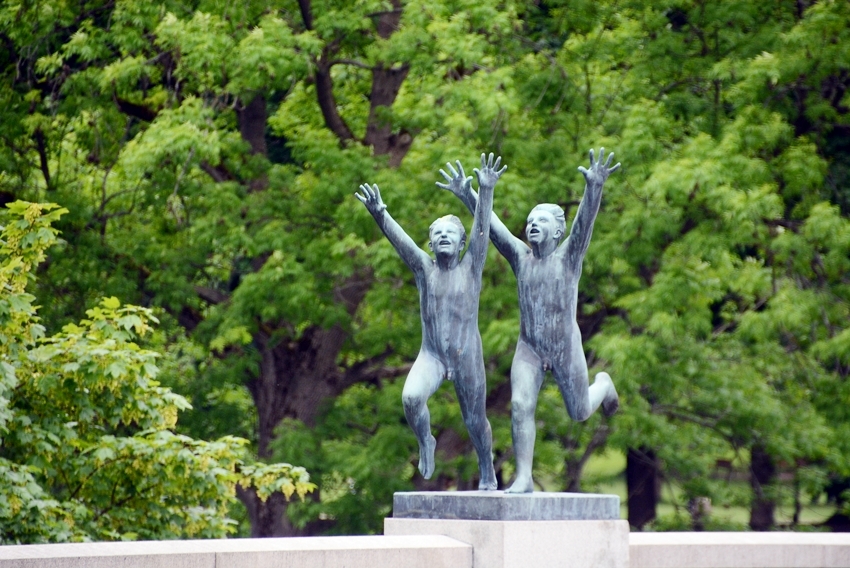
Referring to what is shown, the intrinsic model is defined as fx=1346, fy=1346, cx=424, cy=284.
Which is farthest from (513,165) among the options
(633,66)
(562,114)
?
(633,66)

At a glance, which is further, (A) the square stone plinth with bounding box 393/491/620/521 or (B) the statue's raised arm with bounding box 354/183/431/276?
(B) the statue's raised arm with bounding box 354/183/431/276

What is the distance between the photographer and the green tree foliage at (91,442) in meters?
9.95

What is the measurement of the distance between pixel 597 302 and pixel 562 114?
2.34 m

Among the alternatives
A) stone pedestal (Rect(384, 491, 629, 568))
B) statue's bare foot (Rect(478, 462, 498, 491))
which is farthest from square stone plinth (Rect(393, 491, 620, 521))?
statue's bare foot (Rect(478, 462, 498, 491))

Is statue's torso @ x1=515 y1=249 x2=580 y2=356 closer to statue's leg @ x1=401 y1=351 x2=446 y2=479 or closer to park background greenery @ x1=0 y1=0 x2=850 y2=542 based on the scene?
statue's leg @ x1=401 y1=351 x2=446 y2=479

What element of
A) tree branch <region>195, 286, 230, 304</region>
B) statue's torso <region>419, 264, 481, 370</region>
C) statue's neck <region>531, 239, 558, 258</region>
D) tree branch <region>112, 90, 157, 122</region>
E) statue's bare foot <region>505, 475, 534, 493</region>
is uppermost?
tree branch <region>112, 90, 157, 122</region>

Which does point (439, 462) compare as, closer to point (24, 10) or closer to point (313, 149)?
point (313, 149)

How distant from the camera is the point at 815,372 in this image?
56.5 feet

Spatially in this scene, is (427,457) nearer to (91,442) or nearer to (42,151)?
(91,442)

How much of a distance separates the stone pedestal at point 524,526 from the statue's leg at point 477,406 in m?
0.33

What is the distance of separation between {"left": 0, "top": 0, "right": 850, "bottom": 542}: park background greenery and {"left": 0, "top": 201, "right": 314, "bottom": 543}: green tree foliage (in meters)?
2.89

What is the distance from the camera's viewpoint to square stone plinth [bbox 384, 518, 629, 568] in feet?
24.7

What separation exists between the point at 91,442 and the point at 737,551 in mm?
5578

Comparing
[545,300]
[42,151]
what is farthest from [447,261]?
[42,151]
